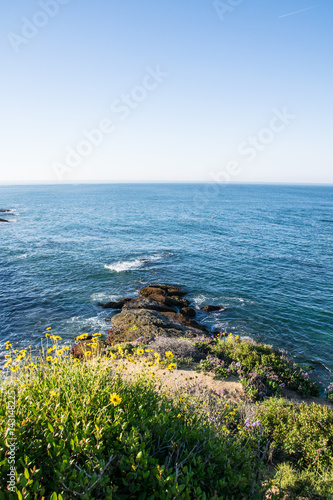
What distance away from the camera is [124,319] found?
59.4ft

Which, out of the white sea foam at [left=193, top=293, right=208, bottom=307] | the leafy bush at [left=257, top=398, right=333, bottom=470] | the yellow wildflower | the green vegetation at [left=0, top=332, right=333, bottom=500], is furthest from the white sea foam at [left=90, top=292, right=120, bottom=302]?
the yellow wildflower

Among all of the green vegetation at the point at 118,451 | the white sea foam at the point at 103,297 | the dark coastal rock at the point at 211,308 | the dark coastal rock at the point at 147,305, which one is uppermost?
the green vegetation at the point at 118,451

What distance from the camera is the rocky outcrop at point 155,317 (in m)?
15.6

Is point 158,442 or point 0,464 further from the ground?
point 0,464

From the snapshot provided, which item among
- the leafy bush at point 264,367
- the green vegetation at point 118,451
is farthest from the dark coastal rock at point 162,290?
the green vegetation at point 118,451

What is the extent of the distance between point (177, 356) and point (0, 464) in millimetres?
9842

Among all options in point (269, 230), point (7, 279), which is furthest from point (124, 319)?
point (269, 230)

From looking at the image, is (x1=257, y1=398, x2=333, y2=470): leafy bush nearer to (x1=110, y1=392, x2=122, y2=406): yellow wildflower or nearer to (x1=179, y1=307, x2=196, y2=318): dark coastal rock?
(x1=110, y1=392, x2=122, y2=406): yellow wildflower

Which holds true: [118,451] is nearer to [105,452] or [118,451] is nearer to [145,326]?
[105,452]

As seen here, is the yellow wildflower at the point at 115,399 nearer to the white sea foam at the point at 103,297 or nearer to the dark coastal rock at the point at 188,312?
the dark coastal rock at the point at 188,312

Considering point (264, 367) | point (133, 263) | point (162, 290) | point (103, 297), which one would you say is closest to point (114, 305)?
point (103, 297)

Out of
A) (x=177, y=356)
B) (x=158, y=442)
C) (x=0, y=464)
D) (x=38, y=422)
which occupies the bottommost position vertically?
(x=177, y=356)

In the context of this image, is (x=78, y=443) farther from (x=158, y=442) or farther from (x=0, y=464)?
(x=158, y=442)

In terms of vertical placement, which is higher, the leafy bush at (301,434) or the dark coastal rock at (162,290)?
the leafy bush at (301,434)
